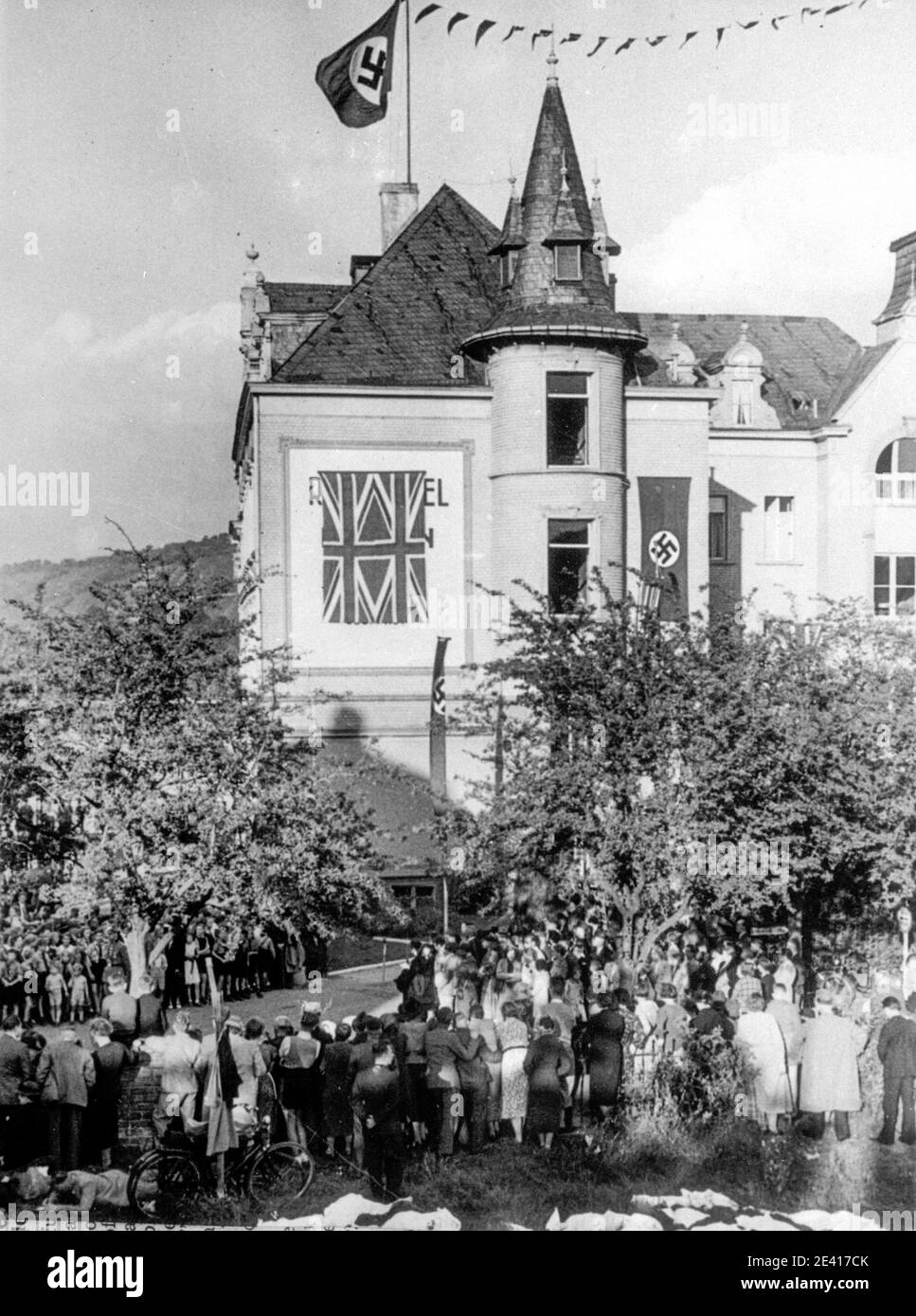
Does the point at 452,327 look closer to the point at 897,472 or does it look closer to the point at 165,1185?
the point at 897,472

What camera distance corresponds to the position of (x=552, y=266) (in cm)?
3081

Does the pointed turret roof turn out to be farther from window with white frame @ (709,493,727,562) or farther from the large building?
window with white frame @ (709,493,727,562)

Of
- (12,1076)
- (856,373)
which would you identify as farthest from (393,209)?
(12,1076)

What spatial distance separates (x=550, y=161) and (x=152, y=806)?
57.1 ft

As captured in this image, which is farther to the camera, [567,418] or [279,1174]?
[567,418]

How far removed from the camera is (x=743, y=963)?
19.4 metres

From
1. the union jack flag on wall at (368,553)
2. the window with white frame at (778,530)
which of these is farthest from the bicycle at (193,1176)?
the window with white frame at (778,530)

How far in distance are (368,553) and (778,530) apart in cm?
1031

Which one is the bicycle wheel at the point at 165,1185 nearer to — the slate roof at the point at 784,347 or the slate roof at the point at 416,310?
the slate roof at the point at 416,310

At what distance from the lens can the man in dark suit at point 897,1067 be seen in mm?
14438

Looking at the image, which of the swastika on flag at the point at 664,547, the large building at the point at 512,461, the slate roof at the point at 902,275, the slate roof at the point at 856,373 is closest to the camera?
the large building at the point at 512,461

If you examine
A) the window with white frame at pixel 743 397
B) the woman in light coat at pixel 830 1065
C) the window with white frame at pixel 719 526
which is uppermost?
the window with white frame at pixel 743 397

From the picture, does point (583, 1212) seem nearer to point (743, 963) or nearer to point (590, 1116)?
point (590, 1116)

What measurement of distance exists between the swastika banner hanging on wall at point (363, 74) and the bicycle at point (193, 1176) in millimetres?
13175
